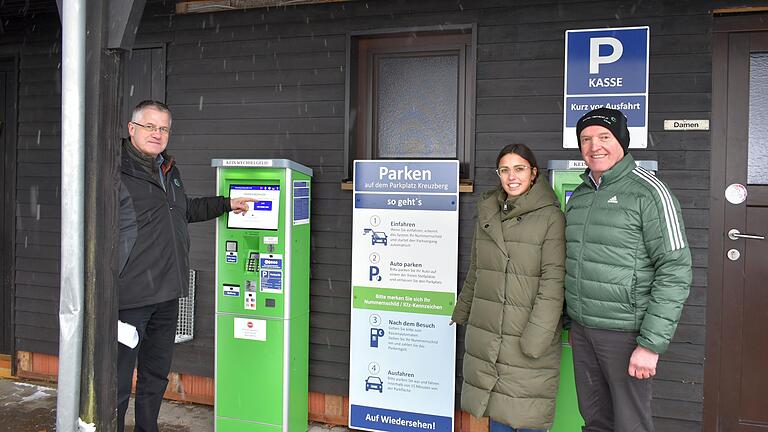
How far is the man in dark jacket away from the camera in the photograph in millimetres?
3084

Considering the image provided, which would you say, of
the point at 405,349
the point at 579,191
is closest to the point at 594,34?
the point at 579,191

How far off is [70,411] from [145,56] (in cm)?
306

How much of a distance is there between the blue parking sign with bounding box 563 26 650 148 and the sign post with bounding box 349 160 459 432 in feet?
2.65

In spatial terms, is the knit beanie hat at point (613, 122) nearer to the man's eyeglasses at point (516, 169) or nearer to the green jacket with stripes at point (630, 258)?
the green jacket with stripes at point (630, 258)

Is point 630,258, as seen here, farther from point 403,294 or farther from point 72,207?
point 72,207

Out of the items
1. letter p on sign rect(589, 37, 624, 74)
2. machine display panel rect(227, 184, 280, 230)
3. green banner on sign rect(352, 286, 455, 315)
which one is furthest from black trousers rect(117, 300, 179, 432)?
letter p on sign rect(589, 37, 624, 74)

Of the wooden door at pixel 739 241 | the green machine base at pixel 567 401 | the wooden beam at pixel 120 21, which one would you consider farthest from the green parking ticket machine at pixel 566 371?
the wooden beam at pixel 120 21

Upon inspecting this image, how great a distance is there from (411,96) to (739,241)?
2137mm

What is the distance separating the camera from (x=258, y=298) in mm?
3725

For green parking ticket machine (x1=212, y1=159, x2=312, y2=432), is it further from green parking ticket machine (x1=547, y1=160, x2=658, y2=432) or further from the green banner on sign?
green parking ticket machine (x1=547, y1=160, x2=658, y2=432)

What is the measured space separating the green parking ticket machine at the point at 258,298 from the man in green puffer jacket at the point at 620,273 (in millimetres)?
1697

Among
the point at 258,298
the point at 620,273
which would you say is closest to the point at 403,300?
the point at 258,298

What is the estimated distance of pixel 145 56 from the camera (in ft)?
15.1

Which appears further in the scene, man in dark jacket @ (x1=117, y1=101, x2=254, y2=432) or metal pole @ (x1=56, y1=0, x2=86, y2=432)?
man in dark jacket @ (x1=117, y1=101, x2=254, y2=432)
